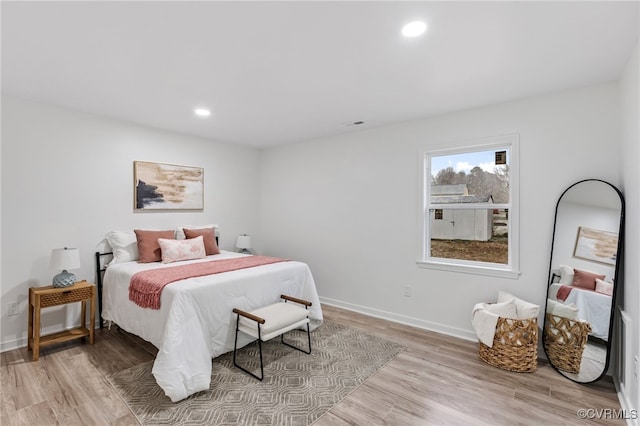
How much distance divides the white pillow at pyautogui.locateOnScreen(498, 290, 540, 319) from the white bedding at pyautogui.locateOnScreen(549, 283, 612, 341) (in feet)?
0.92

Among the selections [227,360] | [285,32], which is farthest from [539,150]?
[227,360]

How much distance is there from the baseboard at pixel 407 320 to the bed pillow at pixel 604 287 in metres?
1.18

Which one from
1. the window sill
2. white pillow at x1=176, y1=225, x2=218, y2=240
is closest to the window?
the window sill

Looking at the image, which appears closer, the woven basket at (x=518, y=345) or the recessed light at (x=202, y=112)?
the woven basket at (x=518, y=345)

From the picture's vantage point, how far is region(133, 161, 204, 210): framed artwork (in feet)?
12.7

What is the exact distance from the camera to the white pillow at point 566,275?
8.64 ft

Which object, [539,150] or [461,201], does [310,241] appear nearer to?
[461,201]

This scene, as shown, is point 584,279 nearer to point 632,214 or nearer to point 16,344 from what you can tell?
point 632,214

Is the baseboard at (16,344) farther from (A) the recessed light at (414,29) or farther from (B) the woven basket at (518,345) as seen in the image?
(B) the woven basket at (518,345)

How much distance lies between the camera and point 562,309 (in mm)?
2621

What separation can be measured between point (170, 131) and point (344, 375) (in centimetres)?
367

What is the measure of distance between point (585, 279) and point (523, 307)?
0.51 m

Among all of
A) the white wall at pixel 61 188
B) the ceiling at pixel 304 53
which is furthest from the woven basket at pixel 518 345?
the white wall at pixel 61 188

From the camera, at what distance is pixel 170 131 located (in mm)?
4184
